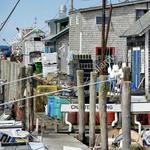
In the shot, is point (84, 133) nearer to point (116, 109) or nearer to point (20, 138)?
point (116, 109)

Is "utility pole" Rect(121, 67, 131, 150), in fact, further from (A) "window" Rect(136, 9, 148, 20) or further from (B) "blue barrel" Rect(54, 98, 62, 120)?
(A) "window" Rect(136, 9, 148, 20)

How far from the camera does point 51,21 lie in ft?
188

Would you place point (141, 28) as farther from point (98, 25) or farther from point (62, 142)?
point (62, 142)

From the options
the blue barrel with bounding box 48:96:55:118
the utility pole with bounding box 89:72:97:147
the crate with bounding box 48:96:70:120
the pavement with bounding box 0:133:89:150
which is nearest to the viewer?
the pavement with bounding box 0:133:89:150

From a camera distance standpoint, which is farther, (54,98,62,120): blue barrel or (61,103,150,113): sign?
(54,98,62,120): blue barrel

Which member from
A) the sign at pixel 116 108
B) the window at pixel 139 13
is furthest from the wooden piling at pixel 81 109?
the window at pixel 139 13

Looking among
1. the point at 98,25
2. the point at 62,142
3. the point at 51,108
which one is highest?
the point at 98,25

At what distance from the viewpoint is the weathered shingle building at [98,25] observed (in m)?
35.2

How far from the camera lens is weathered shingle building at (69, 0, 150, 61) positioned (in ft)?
116

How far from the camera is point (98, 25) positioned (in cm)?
3859

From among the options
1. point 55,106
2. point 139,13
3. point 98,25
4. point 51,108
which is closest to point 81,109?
point 55,106

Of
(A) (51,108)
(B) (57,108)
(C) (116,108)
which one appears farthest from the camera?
(A) (51,108)

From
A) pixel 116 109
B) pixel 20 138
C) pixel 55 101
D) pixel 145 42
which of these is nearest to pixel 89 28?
pixel 145 42

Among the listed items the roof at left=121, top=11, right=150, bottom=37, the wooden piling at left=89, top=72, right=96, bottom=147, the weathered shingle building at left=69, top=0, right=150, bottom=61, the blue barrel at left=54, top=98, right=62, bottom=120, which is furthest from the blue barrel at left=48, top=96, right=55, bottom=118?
the weathered shingle building at left=69, top=0, right=150, bottom=61
